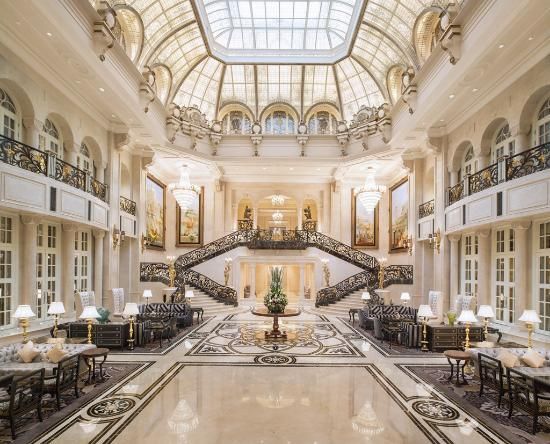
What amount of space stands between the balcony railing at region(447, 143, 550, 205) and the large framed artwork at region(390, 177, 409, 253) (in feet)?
19.9

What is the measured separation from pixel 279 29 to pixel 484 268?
1162 centimetres

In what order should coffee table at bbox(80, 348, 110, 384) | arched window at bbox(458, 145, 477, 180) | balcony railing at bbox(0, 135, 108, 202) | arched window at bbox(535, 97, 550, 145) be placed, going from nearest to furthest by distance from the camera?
coffee table at bbox(80, 348, 110, 384) < balcony railing at bbox(0, 135, 108, 202) < arched window at bbox(535, 97, 550, 145) < arched window at bbox(458, 145, 477, 180)

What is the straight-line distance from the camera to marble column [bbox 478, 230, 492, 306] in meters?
10.8

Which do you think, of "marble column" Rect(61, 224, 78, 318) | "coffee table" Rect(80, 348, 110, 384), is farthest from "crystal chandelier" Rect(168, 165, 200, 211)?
"coffee table" Rect(80, 348, 110, 384)

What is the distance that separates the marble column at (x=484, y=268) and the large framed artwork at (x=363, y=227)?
9621 mm

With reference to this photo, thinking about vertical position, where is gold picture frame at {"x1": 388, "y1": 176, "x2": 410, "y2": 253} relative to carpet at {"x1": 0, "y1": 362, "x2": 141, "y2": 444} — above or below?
above

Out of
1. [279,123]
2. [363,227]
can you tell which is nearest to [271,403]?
[279,123]

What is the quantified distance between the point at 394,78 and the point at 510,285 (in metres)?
8.95

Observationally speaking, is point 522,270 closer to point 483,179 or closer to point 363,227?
point 483,179

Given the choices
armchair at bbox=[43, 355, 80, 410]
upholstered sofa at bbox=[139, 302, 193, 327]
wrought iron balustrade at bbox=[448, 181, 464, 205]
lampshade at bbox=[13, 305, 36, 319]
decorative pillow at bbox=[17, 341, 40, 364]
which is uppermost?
wrought iron balustrade at bbox=[448, 181, 464, 205]

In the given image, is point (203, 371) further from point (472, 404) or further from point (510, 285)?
point (510, 285)

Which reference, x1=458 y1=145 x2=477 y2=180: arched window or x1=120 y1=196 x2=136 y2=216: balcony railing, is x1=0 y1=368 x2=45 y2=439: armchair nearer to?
x1=120 y1=196 x2=136 y2=216: balcony railing

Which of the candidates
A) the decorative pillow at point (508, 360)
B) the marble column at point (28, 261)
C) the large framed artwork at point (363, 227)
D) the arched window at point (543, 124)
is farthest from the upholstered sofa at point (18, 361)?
the large framed artwork at point (363, 227)

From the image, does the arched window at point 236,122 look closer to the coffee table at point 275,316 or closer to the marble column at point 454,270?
the coffee table at point 275,316
